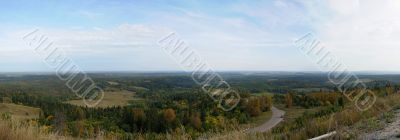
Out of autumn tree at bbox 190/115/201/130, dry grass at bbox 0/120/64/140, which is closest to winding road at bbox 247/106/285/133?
autumn tree at bbox 190/115/201/130

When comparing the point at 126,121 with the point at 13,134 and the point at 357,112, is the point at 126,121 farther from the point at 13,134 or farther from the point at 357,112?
the point at 13,134

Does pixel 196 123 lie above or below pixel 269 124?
above

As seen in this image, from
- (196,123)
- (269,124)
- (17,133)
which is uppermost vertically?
(17,133)

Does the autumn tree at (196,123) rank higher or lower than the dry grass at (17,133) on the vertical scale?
lower

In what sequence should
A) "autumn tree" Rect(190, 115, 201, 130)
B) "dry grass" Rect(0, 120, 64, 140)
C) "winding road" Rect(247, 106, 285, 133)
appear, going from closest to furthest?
1. "dry grass" Rect(0, 120, 64, 140)
2. "winding road" Rect(247, 106, 285, 133)
3. "autumn tree" Rect(190, 115, 201, 130)

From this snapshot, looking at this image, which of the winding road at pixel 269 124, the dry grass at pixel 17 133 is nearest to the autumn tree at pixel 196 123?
the winding road at pixel 269 124

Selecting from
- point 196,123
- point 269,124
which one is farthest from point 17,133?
point 269,124

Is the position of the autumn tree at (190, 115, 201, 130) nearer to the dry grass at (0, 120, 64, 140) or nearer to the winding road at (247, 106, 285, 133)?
the winding road at (247, 106, 285, 133)

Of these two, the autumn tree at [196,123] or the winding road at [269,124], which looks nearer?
the winding road at [269,124]

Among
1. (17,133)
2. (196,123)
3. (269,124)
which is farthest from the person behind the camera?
(269,124)

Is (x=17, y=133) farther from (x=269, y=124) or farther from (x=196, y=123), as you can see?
(x=269, y=124)

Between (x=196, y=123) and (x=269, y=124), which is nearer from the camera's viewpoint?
(x=196, y=123)

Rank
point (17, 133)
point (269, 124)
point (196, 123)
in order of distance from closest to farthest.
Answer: point (17, 133) → point (196, 123) → point (269, 124)

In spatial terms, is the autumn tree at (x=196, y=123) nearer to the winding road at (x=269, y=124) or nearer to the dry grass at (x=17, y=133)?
the winding road at (x=269, y=124)
